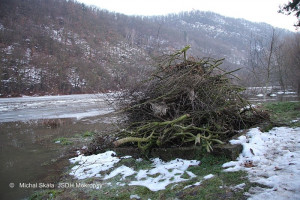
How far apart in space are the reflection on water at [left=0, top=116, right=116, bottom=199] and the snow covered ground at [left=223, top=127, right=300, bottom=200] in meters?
4.41

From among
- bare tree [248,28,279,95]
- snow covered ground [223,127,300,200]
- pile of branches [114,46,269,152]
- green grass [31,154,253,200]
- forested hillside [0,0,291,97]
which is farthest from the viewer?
forested hillside [0,0,291,97]

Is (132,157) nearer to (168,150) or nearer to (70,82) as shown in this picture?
(168,150)

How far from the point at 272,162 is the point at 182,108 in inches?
99.0

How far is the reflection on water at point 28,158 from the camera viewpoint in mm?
5477

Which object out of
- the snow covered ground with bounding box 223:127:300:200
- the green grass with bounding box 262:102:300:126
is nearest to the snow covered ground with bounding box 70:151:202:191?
the snow covered ground with bounding box 223:127:300:200

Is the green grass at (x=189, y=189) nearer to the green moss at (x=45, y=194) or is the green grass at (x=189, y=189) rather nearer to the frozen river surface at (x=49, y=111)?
the green moss at (x=45, y=194)

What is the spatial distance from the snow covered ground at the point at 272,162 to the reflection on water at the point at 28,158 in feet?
14.5

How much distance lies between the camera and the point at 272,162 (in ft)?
12.5

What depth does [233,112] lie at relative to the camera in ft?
19.6

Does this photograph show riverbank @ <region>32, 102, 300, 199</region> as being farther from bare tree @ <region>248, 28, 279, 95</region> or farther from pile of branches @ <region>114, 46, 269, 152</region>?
bare tree @ <region>248, 28, 279, 95</region>

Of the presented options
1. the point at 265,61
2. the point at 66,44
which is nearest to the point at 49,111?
the point at 265,61

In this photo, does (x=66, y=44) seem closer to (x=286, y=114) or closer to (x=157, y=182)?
(x=286, y=114)

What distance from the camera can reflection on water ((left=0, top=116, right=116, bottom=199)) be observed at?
548cm

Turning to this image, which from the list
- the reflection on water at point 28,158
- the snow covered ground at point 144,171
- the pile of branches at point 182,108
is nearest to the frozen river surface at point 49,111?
the reflection on water at point 28,158
